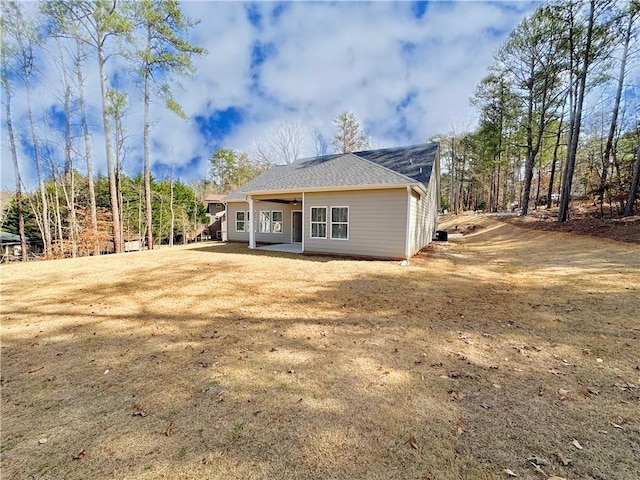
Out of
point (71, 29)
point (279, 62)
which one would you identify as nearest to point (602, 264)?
point (279, 62)

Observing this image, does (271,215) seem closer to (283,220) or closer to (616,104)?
(283,220)

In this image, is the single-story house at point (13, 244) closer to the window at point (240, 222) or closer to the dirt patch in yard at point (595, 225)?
the window at point (240, 222)

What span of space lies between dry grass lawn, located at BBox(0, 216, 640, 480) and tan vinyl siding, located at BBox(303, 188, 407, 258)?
156 inches

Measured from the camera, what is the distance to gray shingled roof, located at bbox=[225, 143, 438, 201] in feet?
33.1

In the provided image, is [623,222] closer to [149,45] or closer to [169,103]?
[169,103]

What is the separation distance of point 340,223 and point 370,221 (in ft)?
3.92

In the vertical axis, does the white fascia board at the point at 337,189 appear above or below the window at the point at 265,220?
above

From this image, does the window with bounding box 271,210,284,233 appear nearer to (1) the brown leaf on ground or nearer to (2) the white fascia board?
(2) the white fascia board

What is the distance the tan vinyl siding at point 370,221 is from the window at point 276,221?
4499 mm

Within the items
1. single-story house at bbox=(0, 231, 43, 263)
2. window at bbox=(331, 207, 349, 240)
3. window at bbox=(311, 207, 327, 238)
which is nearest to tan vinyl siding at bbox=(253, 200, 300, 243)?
window at bbox=(311, 207, 327, 238)

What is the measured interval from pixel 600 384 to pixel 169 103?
723 inches

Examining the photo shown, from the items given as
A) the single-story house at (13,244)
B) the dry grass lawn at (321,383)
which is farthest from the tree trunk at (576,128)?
the single-story house at (13,244)

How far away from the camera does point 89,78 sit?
50.4ft

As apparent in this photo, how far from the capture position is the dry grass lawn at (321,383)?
188 centimetres
